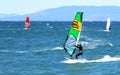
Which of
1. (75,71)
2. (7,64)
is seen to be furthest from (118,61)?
(7,64)

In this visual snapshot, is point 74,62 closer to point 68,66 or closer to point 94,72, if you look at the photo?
point 68,66

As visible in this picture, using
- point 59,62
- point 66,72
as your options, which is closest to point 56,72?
point 66,72

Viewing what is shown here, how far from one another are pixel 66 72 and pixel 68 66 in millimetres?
2583

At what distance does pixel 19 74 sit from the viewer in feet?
107

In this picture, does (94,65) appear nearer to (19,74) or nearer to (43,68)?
(43,68)

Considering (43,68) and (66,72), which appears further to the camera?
(43,68)

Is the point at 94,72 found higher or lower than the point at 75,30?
lower

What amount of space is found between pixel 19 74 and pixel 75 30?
256 inches

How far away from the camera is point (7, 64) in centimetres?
3891

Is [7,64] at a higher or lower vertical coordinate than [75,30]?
lower

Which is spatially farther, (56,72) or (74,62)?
(74,62)

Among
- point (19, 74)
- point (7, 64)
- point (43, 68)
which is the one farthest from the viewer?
point (7, 64)

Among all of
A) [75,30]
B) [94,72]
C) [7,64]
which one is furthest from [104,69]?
[7,64]

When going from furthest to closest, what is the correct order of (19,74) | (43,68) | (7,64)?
(7,64) < (43,68) < (19,74)
